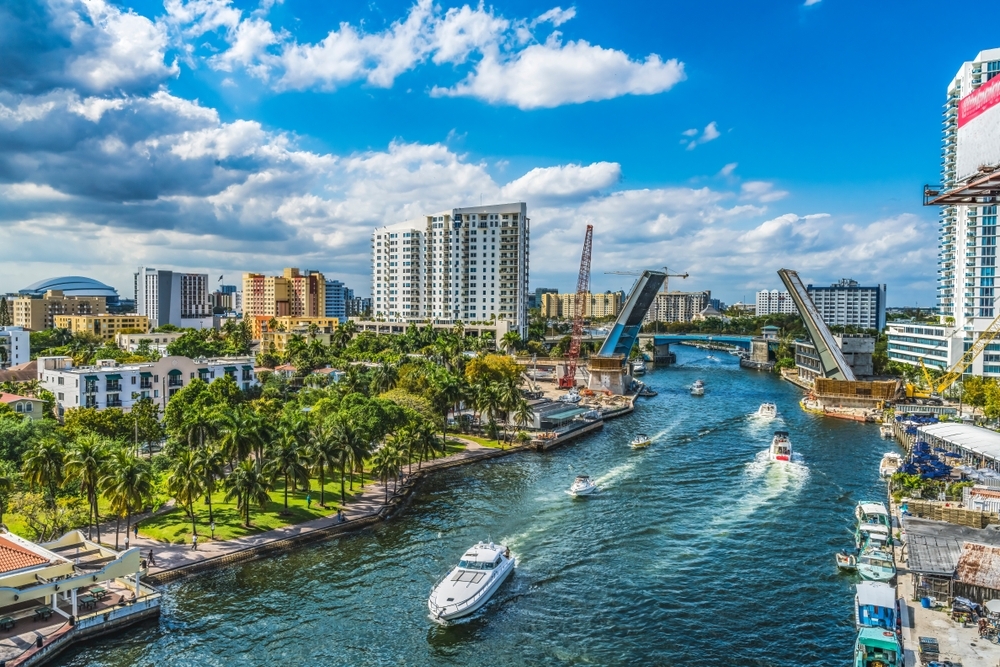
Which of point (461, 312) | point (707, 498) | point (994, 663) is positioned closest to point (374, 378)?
point (707, 498)

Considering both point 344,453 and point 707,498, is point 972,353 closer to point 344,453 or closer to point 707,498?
point 707,498

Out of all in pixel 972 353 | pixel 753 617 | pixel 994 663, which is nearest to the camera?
pixel 994 663

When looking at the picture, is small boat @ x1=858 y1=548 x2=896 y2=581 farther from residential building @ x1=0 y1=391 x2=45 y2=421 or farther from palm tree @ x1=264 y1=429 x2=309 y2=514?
residential building @ x1=0 y1=391 x2=45 y2=421

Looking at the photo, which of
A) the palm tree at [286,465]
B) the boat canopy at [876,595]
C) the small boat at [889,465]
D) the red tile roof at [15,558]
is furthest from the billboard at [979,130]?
the small boat at [889,465]

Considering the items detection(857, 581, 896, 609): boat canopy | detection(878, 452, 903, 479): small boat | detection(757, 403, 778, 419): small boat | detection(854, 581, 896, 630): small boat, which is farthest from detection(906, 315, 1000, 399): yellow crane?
detection(854, 581, 896, 630): small boat

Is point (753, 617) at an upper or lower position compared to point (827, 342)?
lower

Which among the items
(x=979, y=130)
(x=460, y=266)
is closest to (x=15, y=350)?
(x=460, y=266)
